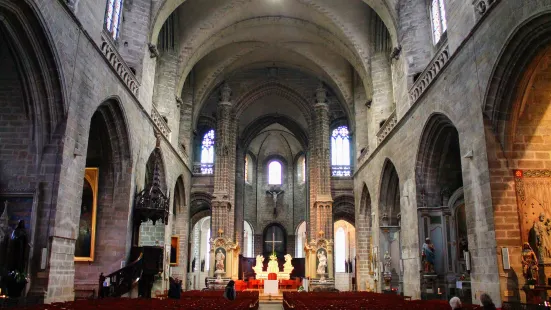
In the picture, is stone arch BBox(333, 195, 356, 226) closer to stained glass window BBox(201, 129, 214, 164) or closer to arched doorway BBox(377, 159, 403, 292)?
stained glass window BBox(201, 129, 214, 164)

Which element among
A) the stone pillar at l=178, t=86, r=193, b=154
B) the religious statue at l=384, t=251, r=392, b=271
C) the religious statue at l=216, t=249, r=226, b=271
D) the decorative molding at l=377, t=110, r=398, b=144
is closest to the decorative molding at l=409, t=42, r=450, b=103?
the decorative molding at l=377, t=110, r=398, b=144

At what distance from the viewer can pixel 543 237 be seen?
1061cm

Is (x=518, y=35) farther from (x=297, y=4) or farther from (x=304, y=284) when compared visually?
(x=304, y=284)

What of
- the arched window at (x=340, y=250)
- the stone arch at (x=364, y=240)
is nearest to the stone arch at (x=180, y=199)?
the stone arch at (x=364, y=240)

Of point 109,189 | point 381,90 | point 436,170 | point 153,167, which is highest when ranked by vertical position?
point 381,90

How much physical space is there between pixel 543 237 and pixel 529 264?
0.91 metres

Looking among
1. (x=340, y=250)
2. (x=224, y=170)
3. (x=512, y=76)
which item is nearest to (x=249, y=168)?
(x=340, y=250)

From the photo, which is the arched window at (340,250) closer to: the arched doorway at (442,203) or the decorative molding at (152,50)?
the arched doorway at (442,203)

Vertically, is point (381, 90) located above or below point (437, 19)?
below

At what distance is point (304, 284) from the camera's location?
95.3ft

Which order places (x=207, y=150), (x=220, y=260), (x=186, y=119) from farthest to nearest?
1. (x=207, y=150)
2. (x=220, y=260)
3. (x=186, y=119)

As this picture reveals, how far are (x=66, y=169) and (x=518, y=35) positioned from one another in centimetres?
1077

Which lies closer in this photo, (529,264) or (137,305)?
(137,305)

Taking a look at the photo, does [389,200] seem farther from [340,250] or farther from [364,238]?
[340,250]
